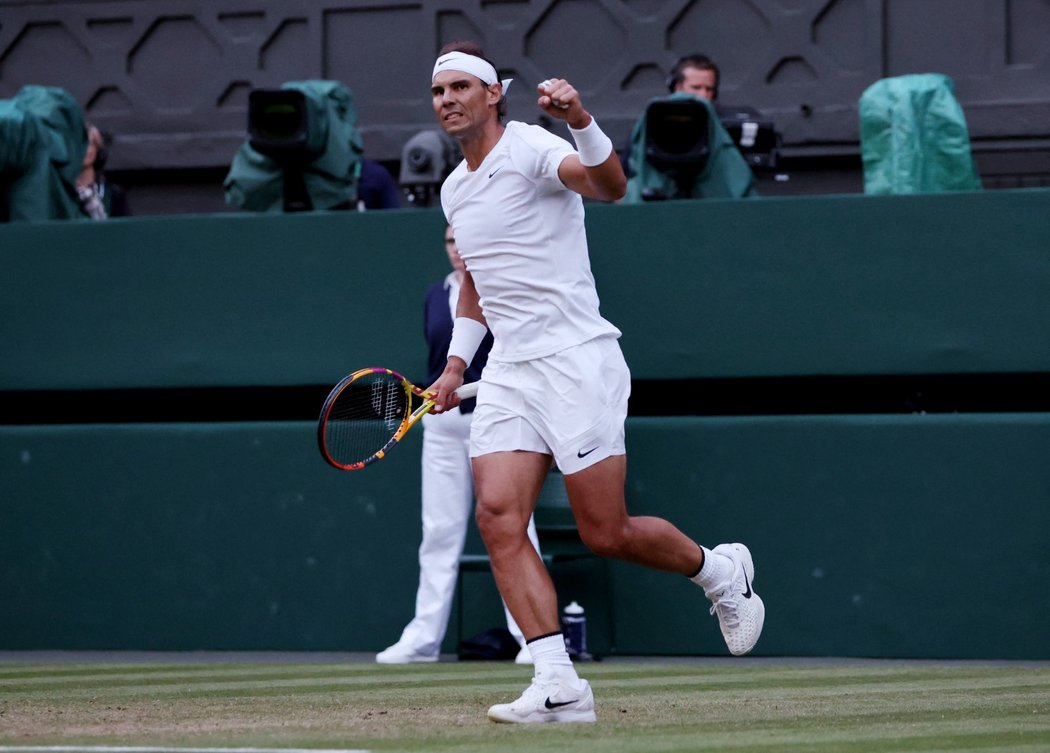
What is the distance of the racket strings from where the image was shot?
21.7 feet

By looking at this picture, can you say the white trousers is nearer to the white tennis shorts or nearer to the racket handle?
the racket handle

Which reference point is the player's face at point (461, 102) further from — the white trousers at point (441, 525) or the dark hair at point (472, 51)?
the white trousers at point (441, 525)

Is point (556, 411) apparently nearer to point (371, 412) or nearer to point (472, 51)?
point (472, 51)

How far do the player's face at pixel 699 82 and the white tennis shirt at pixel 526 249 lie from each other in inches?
169

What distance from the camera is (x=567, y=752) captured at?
4.85 meters

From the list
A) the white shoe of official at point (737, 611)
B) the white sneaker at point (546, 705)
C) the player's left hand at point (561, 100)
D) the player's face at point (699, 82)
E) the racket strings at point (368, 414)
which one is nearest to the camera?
the player's left hand at point (561, 100)

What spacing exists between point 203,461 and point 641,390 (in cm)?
241

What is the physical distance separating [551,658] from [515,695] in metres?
1.37

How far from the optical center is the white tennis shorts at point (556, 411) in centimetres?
573

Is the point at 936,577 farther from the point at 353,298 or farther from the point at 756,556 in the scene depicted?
the point at 353,298

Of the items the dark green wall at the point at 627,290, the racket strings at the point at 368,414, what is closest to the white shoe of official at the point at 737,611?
the racket strings at the point at 368,414

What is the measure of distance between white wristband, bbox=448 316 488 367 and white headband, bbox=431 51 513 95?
83 centimetres

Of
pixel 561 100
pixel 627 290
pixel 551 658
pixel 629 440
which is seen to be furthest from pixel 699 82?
pixel 551 658

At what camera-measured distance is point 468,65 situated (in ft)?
19.4
